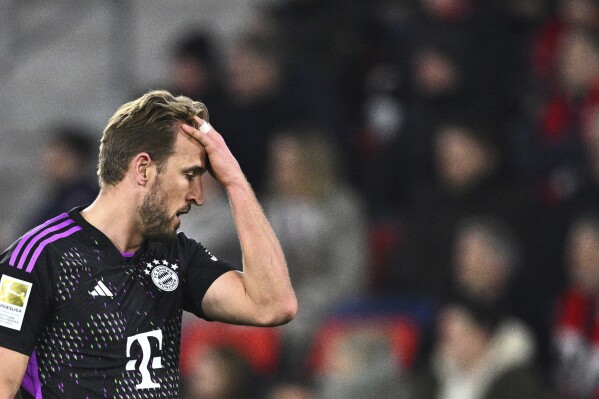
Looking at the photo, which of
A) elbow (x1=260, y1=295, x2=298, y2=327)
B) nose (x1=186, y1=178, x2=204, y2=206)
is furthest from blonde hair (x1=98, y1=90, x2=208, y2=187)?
elbow (x1=260, y1=295, x2=298, y2=327)

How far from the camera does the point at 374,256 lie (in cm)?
915

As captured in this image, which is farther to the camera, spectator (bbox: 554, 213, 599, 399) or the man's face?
spectator (bbox: 554, 213, 599, 399)

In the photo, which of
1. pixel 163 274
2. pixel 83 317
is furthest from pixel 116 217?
pixel 83 317

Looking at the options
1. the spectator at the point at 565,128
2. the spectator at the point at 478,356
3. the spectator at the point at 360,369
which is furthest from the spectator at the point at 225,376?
the spectator at the point at 565,128

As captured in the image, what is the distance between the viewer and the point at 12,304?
3.96m

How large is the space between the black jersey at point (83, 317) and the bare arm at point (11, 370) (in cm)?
2

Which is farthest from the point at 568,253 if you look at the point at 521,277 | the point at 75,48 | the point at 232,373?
the point at 75,48

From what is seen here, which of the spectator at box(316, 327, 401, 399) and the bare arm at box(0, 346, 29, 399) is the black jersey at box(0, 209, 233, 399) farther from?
the spectator at box(316, 327, 401, 399)

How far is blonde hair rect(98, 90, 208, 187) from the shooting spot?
418cm

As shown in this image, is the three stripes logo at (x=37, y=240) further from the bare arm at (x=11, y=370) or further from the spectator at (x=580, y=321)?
the spectator at (x=580, y=321)

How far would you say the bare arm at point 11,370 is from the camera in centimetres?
395

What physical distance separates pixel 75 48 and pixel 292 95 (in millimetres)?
2692

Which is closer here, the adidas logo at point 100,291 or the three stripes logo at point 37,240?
the three stripes logo at point 37,240

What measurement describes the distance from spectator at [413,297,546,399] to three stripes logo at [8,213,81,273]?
11.8 ft
